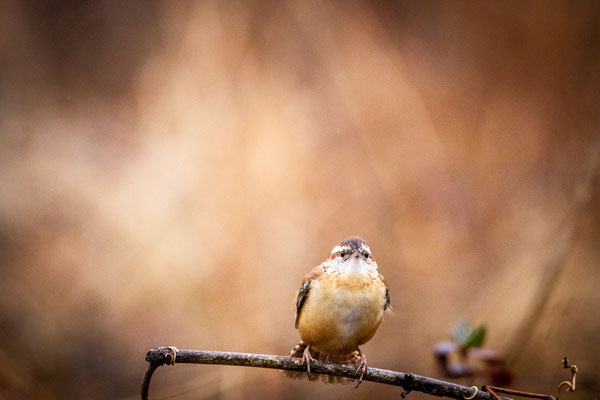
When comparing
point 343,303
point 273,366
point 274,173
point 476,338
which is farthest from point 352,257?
point 274,173

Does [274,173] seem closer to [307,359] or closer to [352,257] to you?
[352,257]

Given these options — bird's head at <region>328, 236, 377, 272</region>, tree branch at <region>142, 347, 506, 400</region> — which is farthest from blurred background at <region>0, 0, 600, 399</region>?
tree branch at <region>142, 347, 506, 400</region>

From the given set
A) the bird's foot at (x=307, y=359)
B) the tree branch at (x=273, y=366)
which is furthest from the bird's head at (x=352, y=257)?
the tree branch at (x=273, y=366)

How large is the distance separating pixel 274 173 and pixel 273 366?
13.0ft

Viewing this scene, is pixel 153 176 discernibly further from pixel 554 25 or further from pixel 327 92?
pixel 554 25

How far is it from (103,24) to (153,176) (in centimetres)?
166

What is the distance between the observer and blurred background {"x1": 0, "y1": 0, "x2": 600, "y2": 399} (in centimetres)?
524

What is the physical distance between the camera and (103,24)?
5828 mm

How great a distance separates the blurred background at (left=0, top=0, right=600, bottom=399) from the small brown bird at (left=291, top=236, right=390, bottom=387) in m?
2.51

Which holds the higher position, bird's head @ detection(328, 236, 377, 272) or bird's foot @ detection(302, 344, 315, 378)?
bird's head @ detection(328, 236, 377, 272)

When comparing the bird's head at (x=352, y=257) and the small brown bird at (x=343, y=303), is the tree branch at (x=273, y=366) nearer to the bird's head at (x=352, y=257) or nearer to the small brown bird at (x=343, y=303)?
the small brown bird at (x=343, y=303)

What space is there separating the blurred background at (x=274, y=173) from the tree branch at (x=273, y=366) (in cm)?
334

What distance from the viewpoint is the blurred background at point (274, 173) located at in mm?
5242

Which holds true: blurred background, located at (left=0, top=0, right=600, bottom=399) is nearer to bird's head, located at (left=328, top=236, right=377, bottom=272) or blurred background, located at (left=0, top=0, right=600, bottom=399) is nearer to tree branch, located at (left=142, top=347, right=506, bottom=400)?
bird's head, located at (left=328, top=236, right=377, bottom=272)
